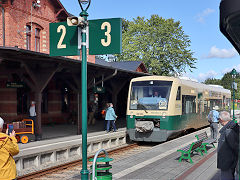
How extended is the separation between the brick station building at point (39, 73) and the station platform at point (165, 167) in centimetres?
525

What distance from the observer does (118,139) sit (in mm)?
15711

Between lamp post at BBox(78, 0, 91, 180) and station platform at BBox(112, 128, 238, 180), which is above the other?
lamp post at BBox(78, 0, 91, 180)

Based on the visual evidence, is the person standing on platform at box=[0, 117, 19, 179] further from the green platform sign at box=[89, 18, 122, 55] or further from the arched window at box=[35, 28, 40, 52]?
the arched window at box=[35, 28, 40, 52]

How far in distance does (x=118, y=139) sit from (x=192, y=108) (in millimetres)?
4239

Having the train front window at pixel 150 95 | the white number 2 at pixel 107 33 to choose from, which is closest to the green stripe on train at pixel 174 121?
the train front window at pixel 150 95

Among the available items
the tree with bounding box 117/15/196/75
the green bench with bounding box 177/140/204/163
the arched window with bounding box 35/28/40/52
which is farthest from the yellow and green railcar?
the tree with bounding box 117/15/196/75

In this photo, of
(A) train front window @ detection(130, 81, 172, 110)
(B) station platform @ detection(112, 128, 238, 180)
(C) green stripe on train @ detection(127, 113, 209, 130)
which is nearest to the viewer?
(B) station platform @ detection(112, 128, 238, 180)

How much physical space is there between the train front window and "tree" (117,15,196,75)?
1271 inches

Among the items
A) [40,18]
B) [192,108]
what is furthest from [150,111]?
[40,18]

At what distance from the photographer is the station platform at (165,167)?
292 inches

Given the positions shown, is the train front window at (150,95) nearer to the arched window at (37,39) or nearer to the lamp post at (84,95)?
the lamp post at (84,95)

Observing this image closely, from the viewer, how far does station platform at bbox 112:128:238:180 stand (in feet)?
24.3

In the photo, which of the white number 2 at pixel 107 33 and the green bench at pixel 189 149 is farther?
the green bench at pixel 189 149

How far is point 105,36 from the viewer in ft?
19.2
